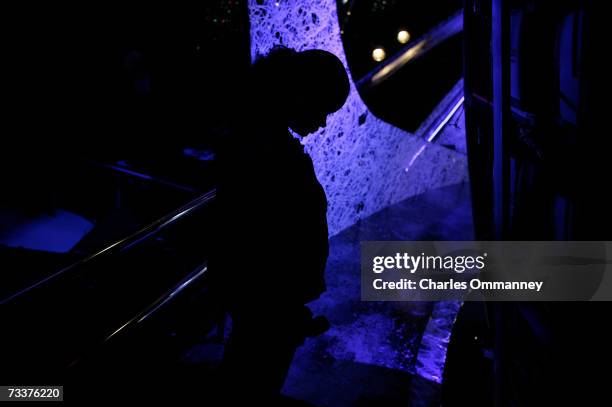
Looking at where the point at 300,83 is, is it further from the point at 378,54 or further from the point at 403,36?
the point at 403,36

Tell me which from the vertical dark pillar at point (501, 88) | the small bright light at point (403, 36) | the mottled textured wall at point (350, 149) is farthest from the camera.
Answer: the small bright light at point (403, 36)

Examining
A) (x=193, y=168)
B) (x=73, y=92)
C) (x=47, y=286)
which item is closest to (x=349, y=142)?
(x=193, y=168)

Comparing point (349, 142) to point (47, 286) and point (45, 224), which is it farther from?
point (45, 224)

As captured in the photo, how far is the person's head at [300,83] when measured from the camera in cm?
133

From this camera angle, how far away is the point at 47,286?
132 cm

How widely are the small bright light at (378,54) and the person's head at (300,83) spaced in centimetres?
592

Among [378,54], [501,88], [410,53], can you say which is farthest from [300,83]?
[378,54]

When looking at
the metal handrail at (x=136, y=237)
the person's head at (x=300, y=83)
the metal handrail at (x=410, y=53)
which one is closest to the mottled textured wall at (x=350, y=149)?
the metal handrail at (x=410, y=53)

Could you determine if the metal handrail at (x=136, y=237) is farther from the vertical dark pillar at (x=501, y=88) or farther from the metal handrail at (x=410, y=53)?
the metal handrail at (x=410, y=53)

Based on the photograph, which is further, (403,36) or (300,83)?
(403,36)

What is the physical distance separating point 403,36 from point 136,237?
7.46 metres

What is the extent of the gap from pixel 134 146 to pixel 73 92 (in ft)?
5.28

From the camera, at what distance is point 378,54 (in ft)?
22.9

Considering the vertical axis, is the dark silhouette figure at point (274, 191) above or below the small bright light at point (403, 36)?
below
